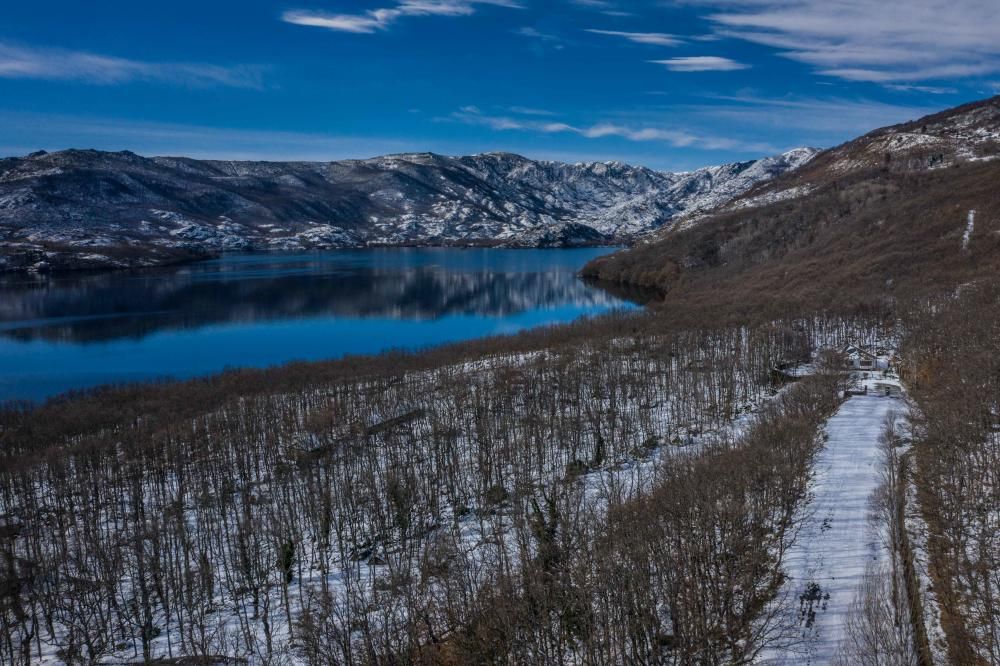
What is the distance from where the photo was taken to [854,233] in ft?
213

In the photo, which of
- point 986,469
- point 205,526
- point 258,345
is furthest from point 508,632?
point 258,345

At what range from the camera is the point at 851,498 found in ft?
50.5

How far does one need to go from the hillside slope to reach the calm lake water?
12.2 m

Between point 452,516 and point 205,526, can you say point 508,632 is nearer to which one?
point 452,516

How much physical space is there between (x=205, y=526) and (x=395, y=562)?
7.10m

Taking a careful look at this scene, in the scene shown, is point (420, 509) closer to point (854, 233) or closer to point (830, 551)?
point (830, 551)

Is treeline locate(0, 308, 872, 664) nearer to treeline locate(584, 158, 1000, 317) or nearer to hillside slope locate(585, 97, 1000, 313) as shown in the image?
treeline locate(584, 158, 1000, 317)

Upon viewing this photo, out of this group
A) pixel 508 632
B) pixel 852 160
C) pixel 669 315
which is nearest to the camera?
pixel 508 632

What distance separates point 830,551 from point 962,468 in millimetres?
4031

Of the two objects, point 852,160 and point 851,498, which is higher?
point 852,160

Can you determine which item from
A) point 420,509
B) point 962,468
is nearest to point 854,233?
point 962,468

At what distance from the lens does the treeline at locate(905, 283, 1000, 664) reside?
10141mm

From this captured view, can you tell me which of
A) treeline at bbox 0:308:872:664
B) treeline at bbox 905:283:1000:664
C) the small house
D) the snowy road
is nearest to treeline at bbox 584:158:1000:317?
the small house

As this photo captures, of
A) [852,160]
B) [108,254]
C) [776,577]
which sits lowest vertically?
[776,577]
